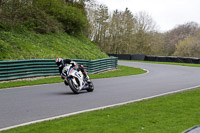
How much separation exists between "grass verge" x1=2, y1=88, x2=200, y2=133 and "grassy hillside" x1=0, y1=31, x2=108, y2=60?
12.3 meters

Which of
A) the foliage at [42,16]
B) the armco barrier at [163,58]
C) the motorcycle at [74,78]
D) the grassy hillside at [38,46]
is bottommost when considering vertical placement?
the armco barrier at [163,58]

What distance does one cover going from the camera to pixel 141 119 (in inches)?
255

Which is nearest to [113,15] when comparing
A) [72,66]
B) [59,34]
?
[59,34]

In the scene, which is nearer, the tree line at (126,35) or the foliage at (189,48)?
the tree line at (126,35)

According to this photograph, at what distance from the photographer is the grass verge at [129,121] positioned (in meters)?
5.53

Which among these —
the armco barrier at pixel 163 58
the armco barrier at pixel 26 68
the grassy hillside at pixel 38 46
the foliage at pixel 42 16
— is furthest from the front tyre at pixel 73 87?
the armco barrier at pixel 163 58

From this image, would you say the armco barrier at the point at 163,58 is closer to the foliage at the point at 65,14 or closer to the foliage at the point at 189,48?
the foliage at the point at 65,14

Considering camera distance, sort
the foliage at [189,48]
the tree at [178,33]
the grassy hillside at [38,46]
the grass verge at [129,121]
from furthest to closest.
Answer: the tree at [178,33] < the foliage at [189,48] < the grassy hillside at [38,46] < the grass verge at [129,121]

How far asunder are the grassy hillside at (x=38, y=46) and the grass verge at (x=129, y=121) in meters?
12.3

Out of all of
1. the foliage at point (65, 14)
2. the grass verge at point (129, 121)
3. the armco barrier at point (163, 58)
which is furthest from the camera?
the armco barrier at point (163, 58)

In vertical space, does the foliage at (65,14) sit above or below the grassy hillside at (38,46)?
above

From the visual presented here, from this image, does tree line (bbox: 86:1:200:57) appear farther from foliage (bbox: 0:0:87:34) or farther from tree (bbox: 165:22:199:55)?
foliage (bbox: 0:0:87:34)

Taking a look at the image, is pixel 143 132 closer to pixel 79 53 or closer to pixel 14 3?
pixel 14 3

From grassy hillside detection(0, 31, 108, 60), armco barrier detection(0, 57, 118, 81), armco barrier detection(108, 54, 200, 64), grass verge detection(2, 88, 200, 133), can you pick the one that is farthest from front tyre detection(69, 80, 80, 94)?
armco barrier detection(108, 54, 200, 64)
